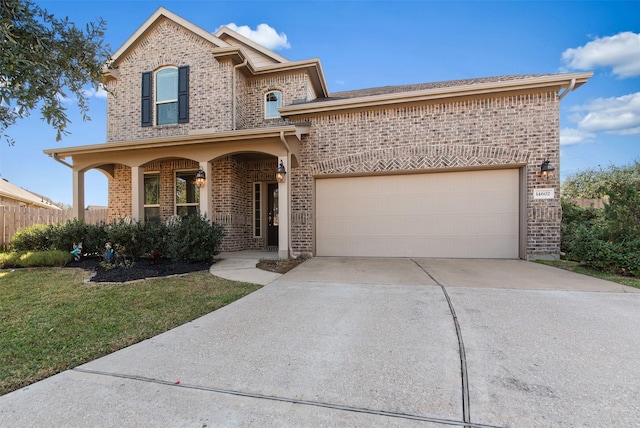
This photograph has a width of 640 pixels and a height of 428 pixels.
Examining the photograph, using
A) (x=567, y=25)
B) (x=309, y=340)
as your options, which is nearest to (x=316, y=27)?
(x=567, y=25)

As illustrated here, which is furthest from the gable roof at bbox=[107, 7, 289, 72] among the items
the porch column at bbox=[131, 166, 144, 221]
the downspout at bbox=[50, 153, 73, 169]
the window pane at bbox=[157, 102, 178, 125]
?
the porch column at bbox=[131, 166, 144, 221]

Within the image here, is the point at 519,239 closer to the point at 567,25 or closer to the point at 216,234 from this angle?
the point at 567,25

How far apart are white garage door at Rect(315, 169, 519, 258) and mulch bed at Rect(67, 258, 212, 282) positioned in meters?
3.54

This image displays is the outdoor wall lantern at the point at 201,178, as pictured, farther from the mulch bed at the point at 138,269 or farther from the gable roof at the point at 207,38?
the gable roof at the point at 207,38

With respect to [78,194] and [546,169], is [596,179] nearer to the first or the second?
[546,169]

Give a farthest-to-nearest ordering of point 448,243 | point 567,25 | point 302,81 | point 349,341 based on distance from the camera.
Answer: point 302,81 → point 567,25 → point 448,243 → point 349,341

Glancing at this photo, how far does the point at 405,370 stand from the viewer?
2.33 m

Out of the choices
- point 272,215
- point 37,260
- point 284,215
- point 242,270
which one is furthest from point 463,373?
point 37,260

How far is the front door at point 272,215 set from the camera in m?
10.1

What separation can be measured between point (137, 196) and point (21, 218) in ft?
15.6

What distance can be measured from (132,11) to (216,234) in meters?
7.80

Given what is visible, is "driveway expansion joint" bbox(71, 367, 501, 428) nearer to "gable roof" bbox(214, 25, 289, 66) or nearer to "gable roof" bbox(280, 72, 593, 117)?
"gable roof" bbox(280, 72, 593, 117)

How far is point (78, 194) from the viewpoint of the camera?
888 centimetres

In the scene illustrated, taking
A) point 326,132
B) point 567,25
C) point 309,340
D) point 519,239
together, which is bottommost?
point 309,340
